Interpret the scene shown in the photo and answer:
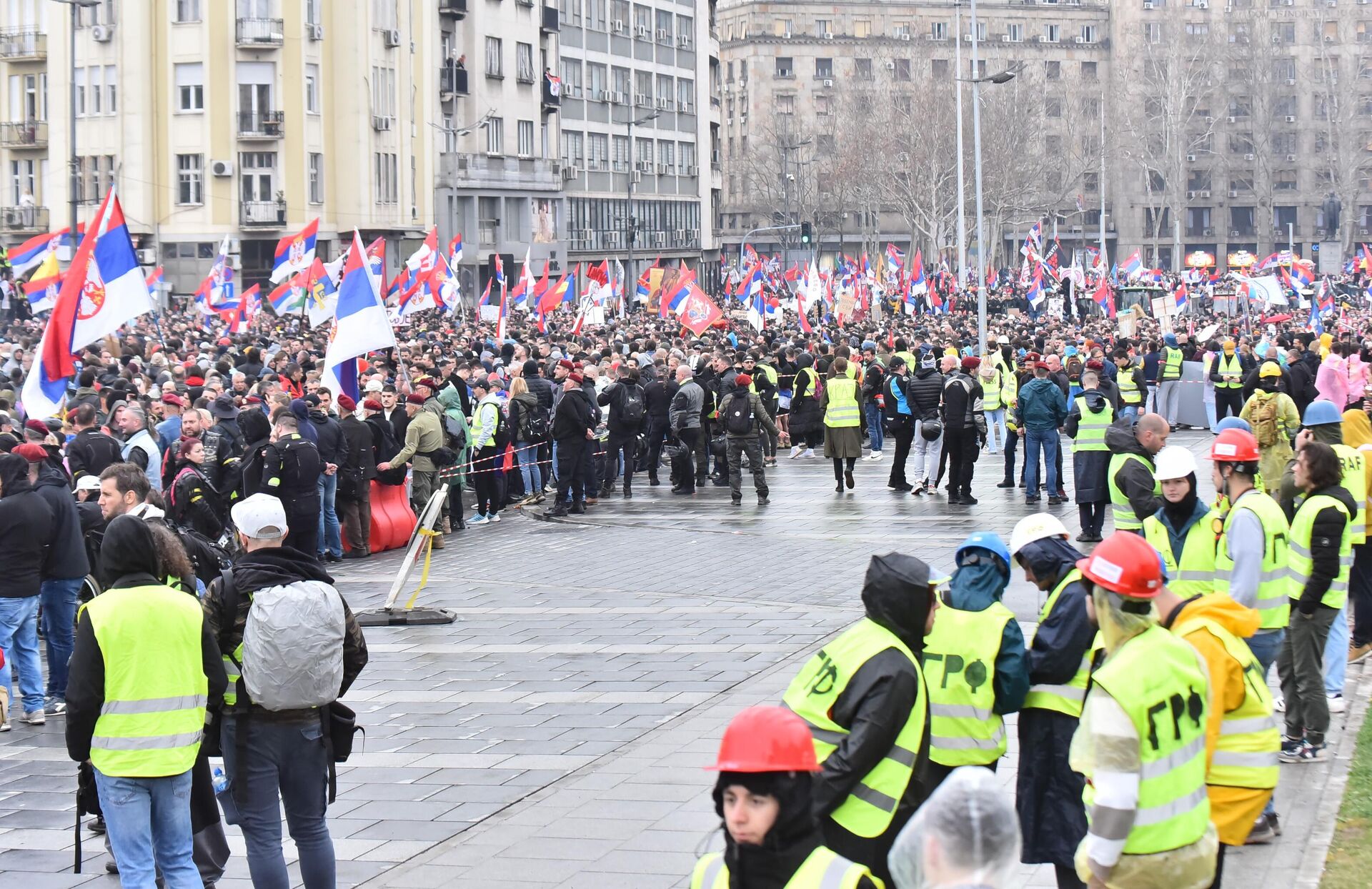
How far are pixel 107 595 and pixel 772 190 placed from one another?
106166 millimetres

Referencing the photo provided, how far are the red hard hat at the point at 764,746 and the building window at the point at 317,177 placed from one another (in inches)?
2428

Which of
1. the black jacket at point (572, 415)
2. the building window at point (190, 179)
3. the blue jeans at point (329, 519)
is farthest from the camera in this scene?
the building window at point (190, 179)

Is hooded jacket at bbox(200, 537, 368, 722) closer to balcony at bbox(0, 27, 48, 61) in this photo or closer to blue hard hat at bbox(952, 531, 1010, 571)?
blue hard hat at bbox(952, 531, 1010, 571)

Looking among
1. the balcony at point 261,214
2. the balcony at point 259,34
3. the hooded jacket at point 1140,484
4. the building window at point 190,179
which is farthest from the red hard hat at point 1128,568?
the building window at point 190,179

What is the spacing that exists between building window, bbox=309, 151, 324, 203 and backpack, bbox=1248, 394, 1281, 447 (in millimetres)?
52141

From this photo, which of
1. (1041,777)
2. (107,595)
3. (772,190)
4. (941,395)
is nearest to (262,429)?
(941,395)

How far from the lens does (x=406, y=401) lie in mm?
18781

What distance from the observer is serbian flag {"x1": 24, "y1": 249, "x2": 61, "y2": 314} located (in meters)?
32.1

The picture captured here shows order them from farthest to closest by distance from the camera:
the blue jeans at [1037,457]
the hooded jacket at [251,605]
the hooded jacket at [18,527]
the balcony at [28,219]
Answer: the balcony at [28,219] < the blue jeans at [1037,457] < the hooded jacket at [18,527] < the hooded jacket at [251,605]

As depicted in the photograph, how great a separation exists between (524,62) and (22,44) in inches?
869

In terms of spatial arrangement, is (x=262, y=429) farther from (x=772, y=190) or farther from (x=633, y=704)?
(x=772, y=190)

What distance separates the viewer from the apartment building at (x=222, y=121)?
61469 millimetres

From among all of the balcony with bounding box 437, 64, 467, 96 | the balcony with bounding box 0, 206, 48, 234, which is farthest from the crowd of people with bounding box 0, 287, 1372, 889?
the balcony with bounding box 437, 64, 467, 96

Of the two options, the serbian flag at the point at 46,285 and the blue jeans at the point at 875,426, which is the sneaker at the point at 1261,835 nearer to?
the blue jeans at the point at 875,426
